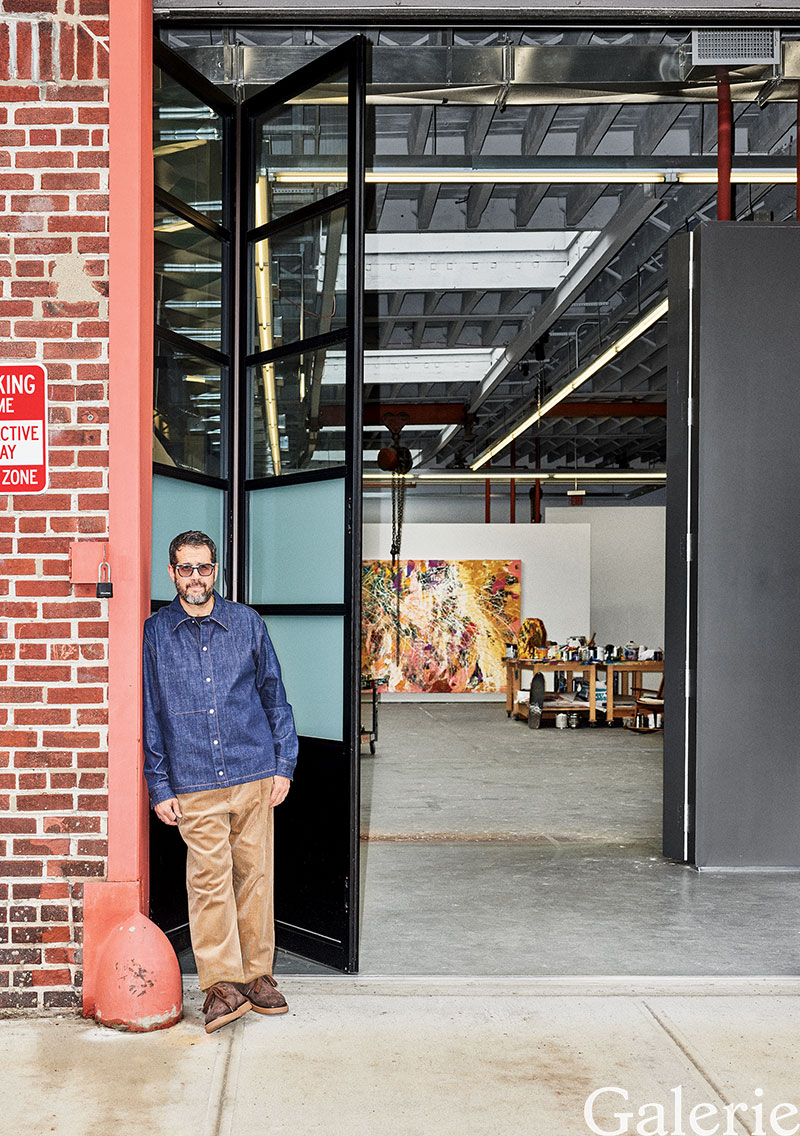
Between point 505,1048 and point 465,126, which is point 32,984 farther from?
point 465,126

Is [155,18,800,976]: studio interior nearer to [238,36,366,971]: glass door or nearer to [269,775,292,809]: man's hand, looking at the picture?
[238,36,366,971]: glass door

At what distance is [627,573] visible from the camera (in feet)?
59.1

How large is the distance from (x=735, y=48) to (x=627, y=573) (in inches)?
529

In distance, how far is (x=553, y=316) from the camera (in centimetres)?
965

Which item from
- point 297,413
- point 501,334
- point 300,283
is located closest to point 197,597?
point 297,413

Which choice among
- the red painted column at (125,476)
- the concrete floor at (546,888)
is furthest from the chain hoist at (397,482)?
the red painted column at (125,476)

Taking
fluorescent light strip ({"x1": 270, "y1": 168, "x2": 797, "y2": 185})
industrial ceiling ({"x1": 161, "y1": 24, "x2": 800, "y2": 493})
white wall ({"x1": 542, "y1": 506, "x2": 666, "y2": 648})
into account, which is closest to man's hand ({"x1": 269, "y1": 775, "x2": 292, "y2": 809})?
industrial ceiling ({"x1": 161, "y1": 24, "x2": 800, "y2": 493})

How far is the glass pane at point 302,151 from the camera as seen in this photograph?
4.16 m

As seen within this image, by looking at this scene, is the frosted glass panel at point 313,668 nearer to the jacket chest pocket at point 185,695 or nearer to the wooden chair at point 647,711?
the jacket chest pocket at point 185,695

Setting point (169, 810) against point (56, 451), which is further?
point (56, 451)

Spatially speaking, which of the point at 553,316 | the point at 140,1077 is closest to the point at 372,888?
the point at 140,1077

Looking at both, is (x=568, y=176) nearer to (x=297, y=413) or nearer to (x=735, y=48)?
(x=735, y=48)

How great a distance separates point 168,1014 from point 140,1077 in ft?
1.25

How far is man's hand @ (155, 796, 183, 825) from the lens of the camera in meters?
3.51
